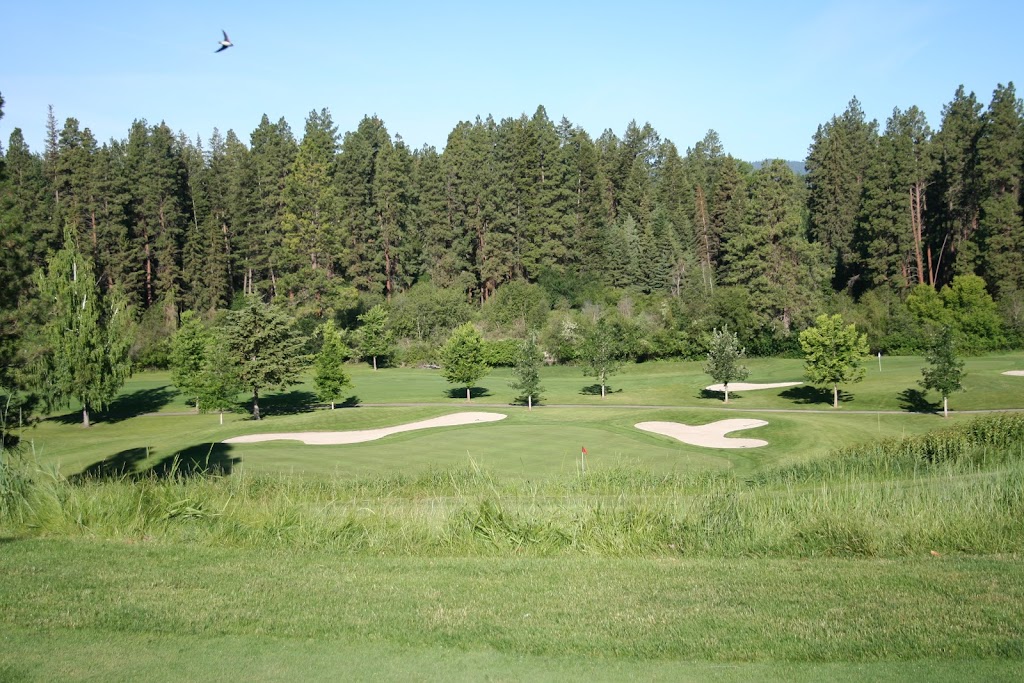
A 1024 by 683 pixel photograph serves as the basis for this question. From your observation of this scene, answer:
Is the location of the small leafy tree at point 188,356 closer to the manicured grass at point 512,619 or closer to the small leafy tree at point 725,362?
Result: the small leafy tree at point 725,362

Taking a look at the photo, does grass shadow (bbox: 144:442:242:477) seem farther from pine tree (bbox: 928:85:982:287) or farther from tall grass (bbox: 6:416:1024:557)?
pine tree (bbox: 928:85:982:287)

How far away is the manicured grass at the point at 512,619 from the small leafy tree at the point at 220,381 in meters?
31.3

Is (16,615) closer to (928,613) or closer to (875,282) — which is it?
(928,613)

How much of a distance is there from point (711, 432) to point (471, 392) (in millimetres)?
20209

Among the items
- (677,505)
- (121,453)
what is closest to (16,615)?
(677,505)

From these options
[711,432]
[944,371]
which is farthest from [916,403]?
[711,432]

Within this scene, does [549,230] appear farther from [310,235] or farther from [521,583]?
[521,583]

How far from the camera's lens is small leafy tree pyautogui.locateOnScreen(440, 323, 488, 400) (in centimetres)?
4391

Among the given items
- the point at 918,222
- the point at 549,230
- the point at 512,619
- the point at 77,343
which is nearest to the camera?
the point at 512,619

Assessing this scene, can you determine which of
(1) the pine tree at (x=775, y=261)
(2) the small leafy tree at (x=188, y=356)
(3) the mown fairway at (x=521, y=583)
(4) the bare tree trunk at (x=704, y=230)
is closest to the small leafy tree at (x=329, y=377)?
(2) the small leafy tree at (x=188, y=356)

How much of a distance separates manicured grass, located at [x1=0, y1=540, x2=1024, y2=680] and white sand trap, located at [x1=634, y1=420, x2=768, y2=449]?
63.3 feet

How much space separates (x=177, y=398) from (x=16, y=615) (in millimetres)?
43379

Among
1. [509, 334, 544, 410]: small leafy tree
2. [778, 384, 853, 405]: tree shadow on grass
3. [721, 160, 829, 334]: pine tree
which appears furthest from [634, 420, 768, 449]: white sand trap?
[721, 160, 829, 334]: pine tree

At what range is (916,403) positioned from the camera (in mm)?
35531
